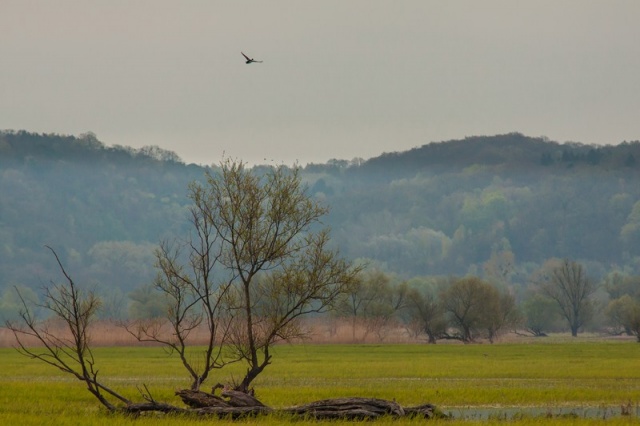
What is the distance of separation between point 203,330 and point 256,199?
6941 cm

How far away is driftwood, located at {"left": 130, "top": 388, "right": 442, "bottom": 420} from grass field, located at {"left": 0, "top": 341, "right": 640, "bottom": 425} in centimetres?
96


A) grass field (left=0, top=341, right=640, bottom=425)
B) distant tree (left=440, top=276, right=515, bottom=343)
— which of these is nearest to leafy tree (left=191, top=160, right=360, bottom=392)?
grass field (left=0, top=341, right=640, bottom=425)

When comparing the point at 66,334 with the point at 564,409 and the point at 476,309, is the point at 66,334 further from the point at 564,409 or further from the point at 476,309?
the point at 564,409

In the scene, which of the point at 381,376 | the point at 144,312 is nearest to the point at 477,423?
the point at 381,376

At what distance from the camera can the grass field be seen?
33219mm

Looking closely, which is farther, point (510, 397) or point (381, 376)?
point (381, 376)

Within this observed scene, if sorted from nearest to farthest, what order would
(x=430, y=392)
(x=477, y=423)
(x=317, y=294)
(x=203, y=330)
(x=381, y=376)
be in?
(x=477, y=423) → (x=317, y=294) → (x=430, y=392) → (x=381, y=376) → (x=203, y=330)

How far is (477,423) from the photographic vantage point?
95.7ft

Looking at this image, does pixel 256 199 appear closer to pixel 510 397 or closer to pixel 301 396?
pixel 301 396

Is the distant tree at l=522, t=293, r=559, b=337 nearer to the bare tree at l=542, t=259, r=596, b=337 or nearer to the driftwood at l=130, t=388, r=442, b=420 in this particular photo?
the bare tree at l=542, t=259, r=596, b=337

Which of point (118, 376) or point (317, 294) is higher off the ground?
point (317, 294)

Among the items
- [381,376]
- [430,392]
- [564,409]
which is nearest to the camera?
[564,409]

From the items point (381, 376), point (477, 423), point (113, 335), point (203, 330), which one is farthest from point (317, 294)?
point (203, 330)

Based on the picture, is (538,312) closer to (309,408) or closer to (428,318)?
(428,318)
